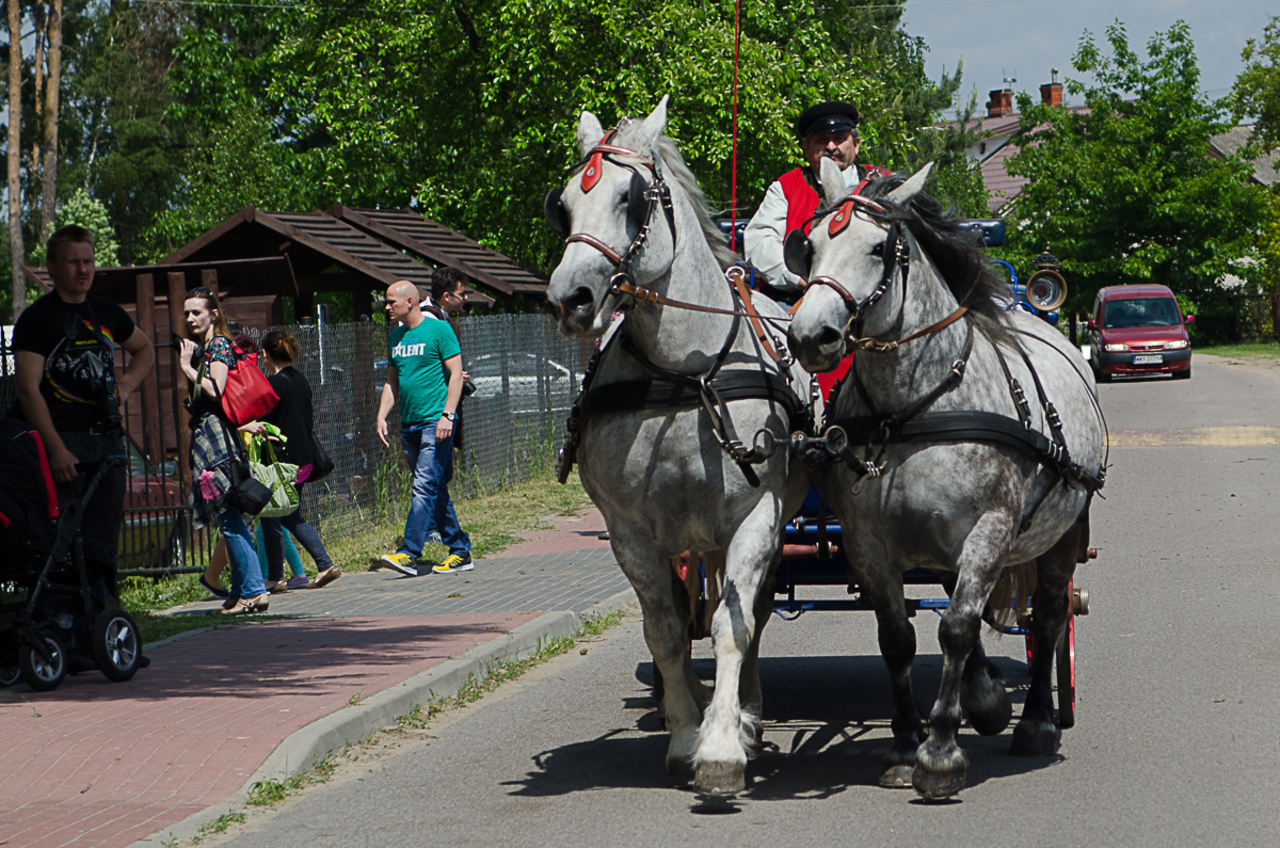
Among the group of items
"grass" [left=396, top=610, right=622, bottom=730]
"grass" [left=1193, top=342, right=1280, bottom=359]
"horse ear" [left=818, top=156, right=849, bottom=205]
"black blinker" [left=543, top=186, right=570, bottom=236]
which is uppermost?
"horse ear" [left=818, top=156, right=849, bottom=205]

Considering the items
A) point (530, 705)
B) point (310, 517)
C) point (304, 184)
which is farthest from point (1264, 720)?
point (304, 184)

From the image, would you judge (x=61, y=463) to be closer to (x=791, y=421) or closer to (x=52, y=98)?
(x=791, y=421)

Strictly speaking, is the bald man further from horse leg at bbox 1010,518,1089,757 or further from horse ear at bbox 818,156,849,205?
horse ear at bbox 818,156,849,205

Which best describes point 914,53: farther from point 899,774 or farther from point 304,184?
point 899,774

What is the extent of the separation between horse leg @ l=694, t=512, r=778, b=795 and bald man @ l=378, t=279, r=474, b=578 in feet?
19.9

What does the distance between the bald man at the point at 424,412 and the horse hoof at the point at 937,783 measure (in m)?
6.39

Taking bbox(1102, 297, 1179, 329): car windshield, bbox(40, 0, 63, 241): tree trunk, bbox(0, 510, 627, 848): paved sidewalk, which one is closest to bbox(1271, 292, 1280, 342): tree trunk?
bbox(1102, 297, 1179, 329): car windshield

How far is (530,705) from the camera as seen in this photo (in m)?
6.75

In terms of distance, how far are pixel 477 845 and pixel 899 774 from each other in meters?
1.57

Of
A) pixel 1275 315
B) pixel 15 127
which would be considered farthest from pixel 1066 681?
pixel 1275 315

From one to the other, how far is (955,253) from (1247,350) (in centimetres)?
4613

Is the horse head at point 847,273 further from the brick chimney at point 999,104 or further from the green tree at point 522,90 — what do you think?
the brick chimney at point 999,104

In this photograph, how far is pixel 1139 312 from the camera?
3384 cm

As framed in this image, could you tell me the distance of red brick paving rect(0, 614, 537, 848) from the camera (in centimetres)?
486
